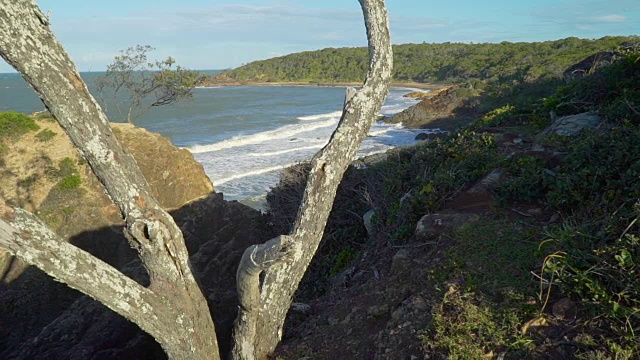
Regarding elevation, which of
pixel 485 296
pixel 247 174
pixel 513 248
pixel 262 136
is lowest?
pixel 247 174

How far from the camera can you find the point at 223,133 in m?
33.1

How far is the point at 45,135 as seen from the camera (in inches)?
500

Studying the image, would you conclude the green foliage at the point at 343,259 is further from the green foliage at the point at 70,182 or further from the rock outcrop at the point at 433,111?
the rock outcrop at the point at 433,111

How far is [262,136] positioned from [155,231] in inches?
1109

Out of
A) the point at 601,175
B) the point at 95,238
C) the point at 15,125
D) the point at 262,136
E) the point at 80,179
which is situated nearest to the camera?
the point at 601,175

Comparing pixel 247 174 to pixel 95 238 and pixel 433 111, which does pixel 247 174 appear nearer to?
pixel 95 238

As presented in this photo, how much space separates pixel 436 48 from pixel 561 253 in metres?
115

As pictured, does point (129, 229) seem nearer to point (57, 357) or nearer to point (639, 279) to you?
point (639, 279)

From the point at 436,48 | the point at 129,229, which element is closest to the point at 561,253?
the point at 129,229

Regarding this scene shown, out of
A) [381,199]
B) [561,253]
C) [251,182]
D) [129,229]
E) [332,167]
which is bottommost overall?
[251,182]

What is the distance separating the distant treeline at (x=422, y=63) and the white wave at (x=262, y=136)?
3038 centimetres

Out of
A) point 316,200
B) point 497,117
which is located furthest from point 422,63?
point 316,200

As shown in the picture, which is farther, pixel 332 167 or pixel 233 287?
pixel 233 287

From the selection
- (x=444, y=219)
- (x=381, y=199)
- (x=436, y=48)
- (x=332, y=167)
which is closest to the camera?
(x=332, y=167)
